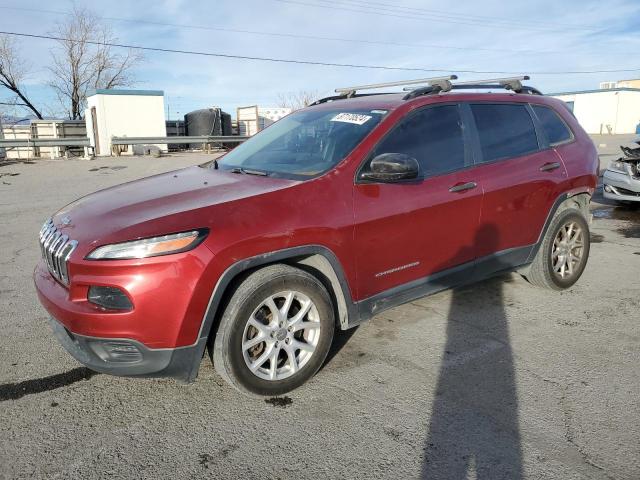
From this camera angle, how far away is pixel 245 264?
2859 mm

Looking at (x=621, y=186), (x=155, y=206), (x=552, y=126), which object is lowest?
(x=621, y=186)

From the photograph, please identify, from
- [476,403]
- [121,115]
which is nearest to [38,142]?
[121,115]

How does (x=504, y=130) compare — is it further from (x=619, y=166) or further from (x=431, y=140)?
(x=619, y=166)

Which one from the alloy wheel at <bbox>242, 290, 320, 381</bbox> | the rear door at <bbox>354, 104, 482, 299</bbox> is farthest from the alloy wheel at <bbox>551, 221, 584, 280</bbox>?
the alloy wheel at <bbox>242, 290, 320, 381</bbox>

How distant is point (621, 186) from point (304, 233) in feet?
26.2

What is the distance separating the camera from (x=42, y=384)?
329cm

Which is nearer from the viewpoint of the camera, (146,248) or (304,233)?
(146,248)

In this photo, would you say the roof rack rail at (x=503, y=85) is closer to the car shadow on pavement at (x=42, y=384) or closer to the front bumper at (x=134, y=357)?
the front bumper at (x=134, y=357)

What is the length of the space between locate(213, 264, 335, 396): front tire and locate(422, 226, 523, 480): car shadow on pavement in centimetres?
83

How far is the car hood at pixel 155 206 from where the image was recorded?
2.77 meters

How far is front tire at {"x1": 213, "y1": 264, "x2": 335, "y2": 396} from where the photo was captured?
2.89 meters

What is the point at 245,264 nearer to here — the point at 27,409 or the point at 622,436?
the point at 27,409

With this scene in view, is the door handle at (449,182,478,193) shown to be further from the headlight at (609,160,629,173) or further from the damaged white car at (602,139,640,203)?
the headlight at (609,160,629,173)

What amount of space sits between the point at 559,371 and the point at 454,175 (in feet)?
5.08
